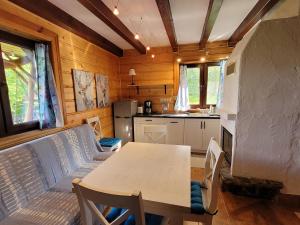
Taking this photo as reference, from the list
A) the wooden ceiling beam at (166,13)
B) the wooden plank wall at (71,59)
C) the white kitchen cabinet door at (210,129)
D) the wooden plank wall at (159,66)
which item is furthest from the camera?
the wooden plank wall at (159,66)

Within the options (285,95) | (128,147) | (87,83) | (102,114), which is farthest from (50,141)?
(285,95)

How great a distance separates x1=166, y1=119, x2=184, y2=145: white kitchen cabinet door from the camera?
3457mm

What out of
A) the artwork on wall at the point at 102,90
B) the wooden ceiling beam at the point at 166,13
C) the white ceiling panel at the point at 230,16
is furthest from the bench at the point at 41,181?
the white ceiling panel at the point at 230,16

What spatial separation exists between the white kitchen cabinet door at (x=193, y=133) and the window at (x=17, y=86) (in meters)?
2.59

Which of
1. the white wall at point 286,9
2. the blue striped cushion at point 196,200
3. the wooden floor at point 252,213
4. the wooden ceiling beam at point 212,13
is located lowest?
the wooden floor at point 252,213

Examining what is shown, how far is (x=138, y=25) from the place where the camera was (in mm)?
2555

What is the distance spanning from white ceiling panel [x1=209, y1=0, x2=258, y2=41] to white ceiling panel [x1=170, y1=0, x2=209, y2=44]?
246mm

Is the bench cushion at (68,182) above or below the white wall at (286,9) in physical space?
below

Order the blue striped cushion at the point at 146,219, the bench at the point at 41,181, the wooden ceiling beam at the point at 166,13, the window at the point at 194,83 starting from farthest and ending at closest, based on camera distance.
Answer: the window at the point at 194,83, the wooden ceiling beam at the point at 166,13, the bench at the point at 41,181, the blue striped cushion at the point at 146,219

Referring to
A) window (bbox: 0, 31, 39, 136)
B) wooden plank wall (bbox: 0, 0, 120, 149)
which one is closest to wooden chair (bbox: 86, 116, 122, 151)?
wooden plank wall (bbox: 0, 0, 120, 149)

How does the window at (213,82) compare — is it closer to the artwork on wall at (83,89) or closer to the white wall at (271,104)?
the white wall at (271,104)

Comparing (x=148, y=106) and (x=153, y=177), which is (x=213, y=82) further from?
(x=153, y=177)

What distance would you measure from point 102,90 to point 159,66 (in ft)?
4.84

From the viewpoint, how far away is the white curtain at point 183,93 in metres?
3.70
